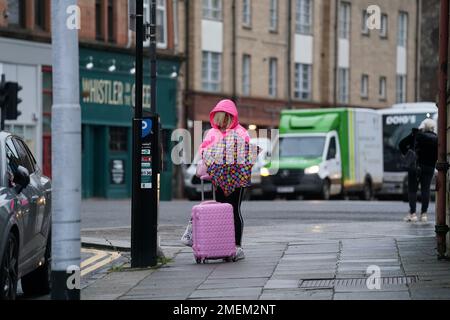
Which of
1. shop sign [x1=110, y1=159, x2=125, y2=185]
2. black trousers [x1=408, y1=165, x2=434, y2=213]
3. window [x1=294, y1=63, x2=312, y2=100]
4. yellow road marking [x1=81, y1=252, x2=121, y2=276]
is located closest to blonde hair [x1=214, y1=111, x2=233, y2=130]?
yellow road marking [x1=81, y1=252, x2=121, y2=276]

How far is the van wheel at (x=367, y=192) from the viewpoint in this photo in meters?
43.9

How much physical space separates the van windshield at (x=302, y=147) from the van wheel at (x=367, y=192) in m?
4.26

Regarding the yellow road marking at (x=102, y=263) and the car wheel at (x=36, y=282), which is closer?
the car wheel at (x=36, y=282)

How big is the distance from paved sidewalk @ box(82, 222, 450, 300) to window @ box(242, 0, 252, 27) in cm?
3679

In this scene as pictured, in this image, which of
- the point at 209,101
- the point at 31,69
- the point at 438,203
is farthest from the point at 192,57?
the point at 438,203

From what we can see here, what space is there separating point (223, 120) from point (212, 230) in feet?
4.17

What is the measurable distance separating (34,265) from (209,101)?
39.7 m

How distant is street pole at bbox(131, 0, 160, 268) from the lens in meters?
12.8

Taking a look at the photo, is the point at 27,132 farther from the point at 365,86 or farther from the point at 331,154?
the point at 365,86

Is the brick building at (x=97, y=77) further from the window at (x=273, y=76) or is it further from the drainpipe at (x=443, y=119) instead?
the drainpipe at (x=443, y=119)

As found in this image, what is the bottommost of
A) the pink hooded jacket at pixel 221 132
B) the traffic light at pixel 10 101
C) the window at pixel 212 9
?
the pink hooded jacket at pixel 221 132

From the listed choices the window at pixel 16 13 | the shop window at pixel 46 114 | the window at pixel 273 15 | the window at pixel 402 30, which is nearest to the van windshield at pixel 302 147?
the shop window at pixel 46 114

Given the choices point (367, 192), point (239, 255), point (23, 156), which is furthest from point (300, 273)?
point (367, 192)

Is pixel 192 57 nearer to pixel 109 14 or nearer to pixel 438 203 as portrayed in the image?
pixel 109 14
